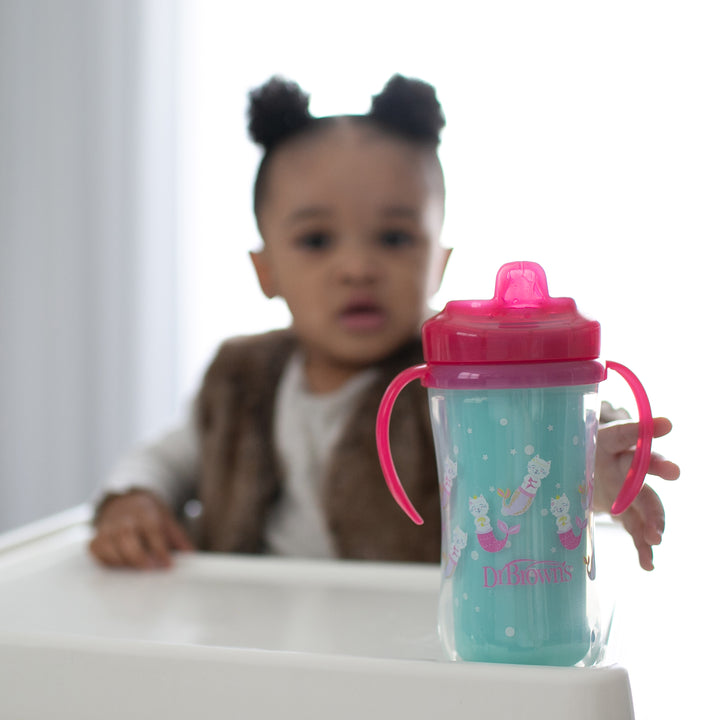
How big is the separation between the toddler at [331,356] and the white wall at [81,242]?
0.77m

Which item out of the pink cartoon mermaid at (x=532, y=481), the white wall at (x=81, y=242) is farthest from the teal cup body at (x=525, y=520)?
the white wall at (x=81, y=242)

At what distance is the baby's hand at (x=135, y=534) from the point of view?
62 centimetres

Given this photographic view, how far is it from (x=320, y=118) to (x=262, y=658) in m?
0.54

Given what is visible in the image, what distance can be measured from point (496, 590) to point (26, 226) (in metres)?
1.48

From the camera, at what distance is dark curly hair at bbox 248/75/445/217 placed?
715 millimetres

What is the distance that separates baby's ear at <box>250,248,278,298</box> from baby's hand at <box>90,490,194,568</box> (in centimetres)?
24

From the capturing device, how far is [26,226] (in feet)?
5.16

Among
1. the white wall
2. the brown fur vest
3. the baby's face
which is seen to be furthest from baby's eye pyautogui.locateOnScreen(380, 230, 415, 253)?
the white wall

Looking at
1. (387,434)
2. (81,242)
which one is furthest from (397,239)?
(81,242)

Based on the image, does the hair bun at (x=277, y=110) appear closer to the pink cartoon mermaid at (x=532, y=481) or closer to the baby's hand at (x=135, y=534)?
the baby's hand at (x=135, y=534)

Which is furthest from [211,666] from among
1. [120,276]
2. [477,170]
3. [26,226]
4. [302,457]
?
[26,226]

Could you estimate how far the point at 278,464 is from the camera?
2.60 ft

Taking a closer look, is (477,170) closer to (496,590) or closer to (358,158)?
(358,158)

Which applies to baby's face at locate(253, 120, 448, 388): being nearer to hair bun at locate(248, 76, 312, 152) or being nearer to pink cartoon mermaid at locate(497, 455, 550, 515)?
hair bun at locate(248, 76, 312, 152)
